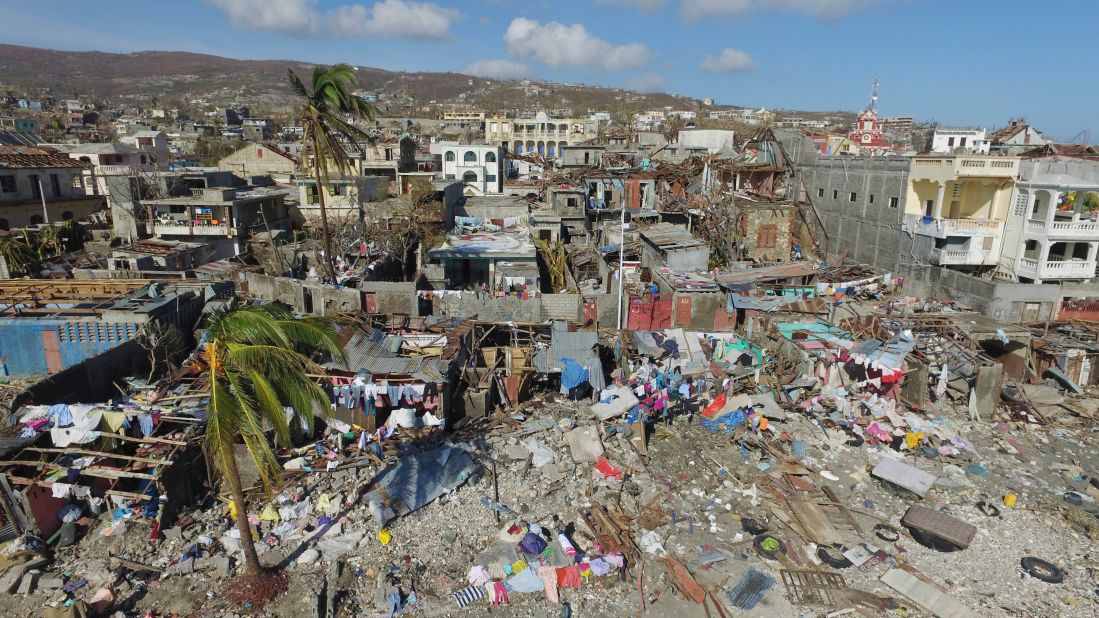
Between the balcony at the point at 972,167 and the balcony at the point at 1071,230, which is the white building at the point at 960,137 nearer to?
the balcony at the point at 972,167

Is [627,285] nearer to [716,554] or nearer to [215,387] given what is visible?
[716,554]

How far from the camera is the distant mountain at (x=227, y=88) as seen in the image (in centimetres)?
14712

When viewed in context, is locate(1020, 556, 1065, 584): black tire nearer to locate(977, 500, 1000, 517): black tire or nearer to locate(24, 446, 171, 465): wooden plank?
locate(977, 500, 1000, 517): black tire

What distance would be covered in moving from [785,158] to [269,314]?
38.5 m

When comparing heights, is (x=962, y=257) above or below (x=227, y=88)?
below

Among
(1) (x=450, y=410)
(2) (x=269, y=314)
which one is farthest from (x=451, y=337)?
(2) (x=269, y=314)

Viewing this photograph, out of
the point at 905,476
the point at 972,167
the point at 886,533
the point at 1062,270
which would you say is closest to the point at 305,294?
the point at 886,533

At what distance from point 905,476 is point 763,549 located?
4.86 meters

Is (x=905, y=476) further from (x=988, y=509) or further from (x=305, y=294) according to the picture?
(x=305, y=294)

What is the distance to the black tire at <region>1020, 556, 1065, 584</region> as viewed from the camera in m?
11.5

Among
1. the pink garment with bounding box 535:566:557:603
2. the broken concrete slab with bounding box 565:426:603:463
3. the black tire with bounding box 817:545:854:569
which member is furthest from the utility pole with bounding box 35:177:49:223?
the black tire with bounding box 817:545:854:569

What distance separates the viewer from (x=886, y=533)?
12.8 metres

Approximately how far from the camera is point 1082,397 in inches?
776

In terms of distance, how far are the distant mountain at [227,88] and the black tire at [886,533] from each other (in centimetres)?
12158
